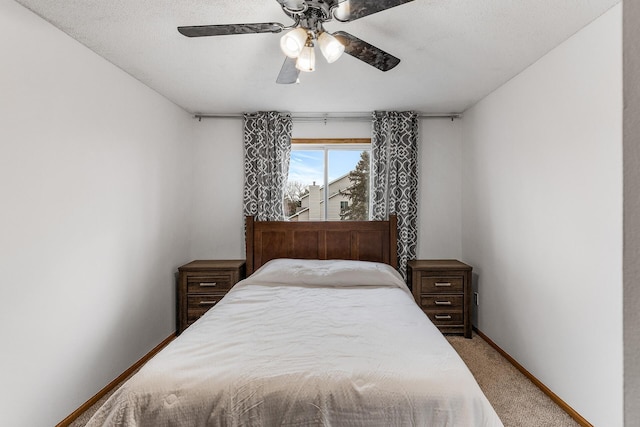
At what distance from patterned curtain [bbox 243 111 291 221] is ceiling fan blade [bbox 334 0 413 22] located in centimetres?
225

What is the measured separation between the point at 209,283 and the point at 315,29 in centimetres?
263

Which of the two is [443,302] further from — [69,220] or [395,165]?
[69,220]

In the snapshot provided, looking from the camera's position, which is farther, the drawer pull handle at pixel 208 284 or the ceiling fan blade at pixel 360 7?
the drawer pull handle at pixel 208 284

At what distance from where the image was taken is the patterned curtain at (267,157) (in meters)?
3.69

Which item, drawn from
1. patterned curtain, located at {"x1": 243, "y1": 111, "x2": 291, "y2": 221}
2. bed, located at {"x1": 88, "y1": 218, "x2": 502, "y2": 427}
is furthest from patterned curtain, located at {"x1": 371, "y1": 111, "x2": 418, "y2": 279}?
bed, located at {"x1": 88, "y1": 218, "x2": 502, "y2": 427}

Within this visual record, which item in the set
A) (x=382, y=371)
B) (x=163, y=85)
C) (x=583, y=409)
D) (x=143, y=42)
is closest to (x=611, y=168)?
(x=583, y=409)

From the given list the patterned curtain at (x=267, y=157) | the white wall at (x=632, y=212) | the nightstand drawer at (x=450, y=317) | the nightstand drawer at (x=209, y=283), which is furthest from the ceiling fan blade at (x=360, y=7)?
the nightstand drawer at (x=450, y=317)

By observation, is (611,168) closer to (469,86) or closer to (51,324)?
(469,86)

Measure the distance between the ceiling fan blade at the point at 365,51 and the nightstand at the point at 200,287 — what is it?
7.83 ft

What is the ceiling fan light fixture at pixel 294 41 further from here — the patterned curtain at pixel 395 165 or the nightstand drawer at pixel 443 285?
the nightstand drawer at pixel 443 285

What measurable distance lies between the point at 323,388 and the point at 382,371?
0.27 metres

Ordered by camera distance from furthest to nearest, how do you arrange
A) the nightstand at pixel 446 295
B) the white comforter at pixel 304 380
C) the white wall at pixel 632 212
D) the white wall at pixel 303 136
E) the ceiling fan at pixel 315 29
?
the white wall at pixel 303 136 → the nightstand at pixel 446 295 → the ceiling fan at pixel 315 29 → the white comforter at pixel 304 380 → the white wall at pixel 632 212

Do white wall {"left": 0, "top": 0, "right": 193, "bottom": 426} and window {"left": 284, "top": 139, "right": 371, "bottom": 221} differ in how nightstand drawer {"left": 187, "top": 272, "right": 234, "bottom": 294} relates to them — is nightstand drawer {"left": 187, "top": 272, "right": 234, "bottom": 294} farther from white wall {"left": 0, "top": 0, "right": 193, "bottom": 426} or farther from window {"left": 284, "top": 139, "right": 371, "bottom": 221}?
window {"left": 284, "top": 139, "right": 371, "bottom": 221}

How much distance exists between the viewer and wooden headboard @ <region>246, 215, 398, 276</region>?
359 centimetres
